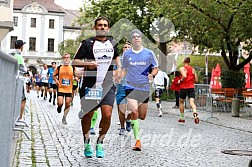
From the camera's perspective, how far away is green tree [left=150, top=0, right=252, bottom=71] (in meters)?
21.6

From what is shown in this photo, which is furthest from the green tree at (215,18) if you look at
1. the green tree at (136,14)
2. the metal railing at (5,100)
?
the metal railing at (5,100)

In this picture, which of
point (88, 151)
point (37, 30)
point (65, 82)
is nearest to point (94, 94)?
point (88, 151)

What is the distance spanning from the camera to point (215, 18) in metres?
23.1

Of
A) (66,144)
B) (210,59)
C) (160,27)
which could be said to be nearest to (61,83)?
(66,144)

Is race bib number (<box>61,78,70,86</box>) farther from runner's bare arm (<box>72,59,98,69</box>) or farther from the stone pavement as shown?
runner's bare arm (<box>72,59,98,69</box>)

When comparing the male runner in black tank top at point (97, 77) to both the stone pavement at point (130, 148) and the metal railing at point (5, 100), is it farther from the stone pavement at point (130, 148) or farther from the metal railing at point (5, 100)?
the metal railing at point (5, 100)

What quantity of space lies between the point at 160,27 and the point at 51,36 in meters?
51.0

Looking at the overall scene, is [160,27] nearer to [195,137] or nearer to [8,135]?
[195,137]

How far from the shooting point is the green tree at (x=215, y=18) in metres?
21.6

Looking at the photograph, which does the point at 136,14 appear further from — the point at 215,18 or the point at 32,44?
the point at 32,44

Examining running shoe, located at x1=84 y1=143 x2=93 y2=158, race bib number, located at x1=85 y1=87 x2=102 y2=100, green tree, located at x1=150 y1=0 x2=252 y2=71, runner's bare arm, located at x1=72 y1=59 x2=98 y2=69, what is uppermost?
green tree, located at x1=150 y1=0 x2=252 y2=71

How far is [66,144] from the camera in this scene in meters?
9.18

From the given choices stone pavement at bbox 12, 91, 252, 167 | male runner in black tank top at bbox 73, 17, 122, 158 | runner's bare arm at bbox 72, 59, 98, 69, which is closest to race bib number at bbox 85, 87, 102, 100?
male runner in black tank top at bbox 73, 17, 122, 158

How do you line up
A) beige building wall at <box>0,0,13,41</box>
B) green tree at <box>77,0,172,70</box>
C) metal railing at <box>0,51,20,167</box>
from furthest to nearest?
1. green tree at <box>77,0,172,70</box>
2. beige building wall at <box>0,0,13,41</box>
3. metal railing at <box>0,51,20,167</box>
